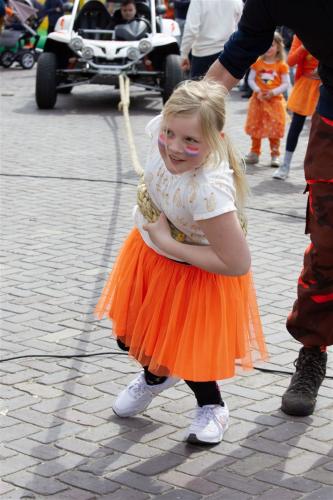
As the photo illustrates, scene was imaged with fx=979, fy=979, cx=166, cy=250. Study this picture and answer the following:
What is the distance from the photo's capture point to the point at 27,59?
60.3 ft

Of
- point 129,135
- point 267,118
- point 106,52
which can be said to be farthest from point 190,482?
point 106,52

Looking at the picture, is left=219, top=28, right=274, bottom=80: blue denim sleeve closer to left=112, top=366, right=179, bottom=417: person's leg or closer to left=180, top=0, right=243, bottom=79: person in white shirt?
left=112, top=366, right=179, bottom=417: person's leg

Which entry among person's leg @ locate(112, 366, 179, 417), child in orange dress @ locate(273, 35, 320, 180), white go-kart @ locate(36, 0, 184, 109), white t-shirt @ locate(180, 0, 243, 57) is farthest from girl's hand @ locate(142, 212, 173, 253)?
white go-kart @ locate(36, 0, 184, 109)

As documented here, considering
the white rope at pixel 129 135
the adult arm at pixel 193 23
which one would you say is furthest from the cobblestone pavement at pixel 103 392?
the adult arm at pixel 193 23

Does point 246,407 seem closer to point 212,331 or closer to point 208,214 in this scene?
point 212,331

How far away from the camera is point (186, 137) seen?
3193 millimetres

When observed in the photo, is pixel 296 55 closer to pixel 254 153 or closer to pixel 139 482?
pixel 254 153

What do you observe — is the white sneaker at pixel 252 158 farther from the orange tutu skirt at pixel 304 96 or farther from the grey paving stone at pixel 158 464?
the grey paving stone at pixel 158 464

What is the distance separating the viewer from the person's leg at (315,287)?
3.74 m

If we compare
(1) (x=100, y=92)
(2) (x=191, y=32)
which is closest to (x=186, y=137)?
(2) (x=191, y=32)

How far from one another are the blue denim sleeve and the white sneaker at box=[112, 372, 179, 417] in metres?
1.22

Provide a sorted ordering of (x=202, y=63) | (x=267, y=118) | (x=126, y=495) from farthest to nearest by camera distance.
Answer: (x=202, y=63)
(x=267, y=118)
(x=126, y=495)

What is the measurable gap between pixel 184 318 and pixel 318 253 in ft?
2.28

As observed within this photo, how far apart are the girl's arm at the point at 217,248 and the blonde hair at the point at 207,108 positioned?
8.5 inches
